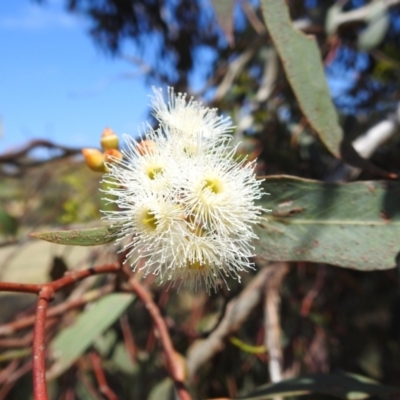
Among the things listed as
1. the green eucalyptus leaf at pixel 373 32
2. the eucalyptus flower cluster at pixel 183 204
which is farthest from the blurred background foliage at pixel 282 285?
the eucalyptus flower cluster at pixel 183 204

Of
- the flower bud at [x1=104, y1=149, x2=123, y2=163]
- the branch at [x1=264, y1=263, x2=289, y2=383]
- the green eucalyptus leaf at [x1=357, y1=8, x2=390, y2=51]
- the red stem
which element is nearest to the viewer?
the red stem

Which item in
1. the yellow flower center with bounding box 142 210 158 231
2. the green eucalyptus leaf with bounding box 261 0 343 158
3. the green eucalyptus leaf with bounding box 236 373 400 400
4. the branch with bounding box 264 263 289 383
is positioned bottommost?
the green eucalyptus leaf with bounding box 236 373 400 400

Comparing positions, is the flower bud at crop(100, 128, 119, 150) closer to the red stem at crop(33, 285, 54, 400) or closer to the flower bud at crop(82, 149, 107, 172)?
the flower bud at crop(82, 149, 107, 172)

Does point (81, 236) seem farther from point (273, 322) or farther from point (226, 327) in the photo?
point (273, 322)

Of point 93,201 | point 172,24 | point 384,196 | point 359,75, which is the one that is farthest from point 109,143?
point 172,24

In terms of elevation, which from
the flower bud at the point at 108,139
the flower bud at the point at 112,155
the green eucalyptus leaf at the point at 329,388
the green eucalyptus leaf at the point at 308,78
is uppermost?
the green eucalyptus leaf at the point at 308,78

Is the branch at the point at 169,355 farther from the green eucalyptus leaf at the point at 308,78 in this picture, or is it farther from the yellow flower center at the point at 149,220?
the green eucalyptus leaf at the point at 308,78

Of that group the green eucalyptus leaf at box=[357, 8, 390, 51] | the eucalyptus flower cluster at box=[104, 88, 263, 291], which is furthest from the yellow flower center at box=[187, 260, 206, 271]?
the green eucalyptus leaf at box=[357, 8, 390, 51]
